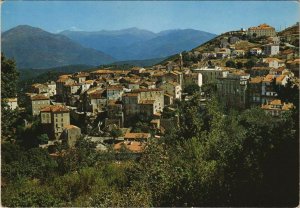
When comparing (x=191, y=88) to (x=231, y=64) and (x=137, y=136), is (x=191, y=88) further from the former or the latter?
(x=137, y=136)

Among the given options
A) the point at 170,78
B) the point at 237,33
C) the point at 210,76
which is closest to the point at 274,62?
the point at 210,76

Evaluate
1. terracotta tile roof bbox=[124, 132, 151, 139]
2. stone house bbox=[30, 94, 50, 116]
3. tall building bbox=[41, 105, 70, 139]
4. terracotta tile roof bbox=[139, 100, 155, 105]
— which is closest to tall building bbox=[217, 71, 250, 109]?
terracotta tile roof bbox=[139, 100, 155, 105]

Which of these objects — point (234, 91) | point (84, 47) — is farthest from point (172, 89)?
point (84, 47)

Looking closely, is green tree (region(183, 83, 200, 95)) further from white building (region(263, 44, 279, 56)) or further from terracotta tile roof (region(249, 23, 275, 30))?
terracotta tile roof (region(249, 23, 275, 30))

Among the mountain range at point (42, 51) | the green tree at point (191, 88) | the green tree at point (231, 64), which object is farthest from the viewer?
the mountain range at point (42, 51)

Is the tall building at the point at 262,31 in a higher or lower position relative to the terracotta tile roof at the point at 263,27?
lower

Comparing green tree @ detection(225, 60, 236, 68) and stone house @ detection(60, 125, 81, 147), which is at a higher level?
green tree @ detection(225, 60, 236, 68)

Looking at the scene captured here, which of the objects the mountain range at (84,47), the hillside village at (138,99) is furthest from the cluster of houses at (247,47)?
the mountain range at (84,47)

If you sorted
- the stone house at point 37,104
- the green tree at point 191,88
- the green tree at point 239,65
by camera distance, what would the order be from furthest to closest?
the green tree at point 239,65 → the green tree at point 191,88 → the stone house at point 37,104

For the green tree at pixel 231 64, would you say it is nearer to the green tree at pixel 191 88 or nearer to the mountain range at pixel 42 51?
the green tree at pixel 191 88
